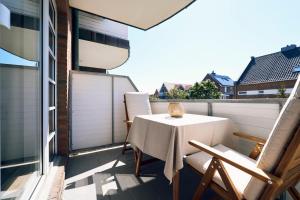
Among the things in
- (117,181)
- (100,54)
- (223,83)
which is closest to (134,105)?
(117,181)

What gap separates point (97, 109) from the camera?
3.85 m

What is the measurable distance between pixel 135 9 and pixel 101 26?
4073 millimetres

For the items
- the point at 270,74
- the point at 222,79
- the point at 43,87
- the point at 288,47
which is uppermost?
the point at 288,47

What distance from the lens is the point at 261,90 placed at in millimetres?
15953

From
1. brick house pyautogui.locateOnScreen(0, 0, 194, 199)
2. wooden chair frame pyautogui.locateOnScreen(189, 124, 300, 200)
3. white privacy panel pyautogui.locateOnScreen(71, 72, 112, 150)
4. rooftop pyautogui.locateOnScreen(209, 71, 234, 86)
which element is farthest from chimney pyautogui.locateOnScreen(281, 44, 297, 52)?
wooden chair frame pyautogui.locateOnScreen(189, 124, 300, 200)

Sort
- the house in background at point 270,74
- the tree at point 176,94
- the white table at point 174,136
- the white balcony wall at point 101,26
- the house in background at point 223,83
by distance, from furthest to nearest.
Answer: the house in background at point 223,83, the tree at point 176,94, the house in background at point 270,74, the white balcony wall at point 101,26, the white table at point 174,136

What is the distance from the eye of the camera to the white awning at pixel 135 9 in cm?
297

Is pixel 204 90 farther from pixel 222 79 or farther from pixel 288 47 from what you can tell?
pixel 222 79

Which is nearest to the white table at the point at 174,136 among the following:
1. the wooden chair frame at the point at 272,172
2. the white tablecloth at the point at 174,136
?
the white tablecloth at the point at 174,136

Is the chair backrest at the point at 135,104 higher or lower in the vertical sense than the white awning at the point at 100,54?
lower

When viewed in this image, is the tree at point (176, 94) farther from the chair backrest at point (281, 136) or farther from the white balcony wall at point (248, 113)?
the chair backrest at point (281, 136)

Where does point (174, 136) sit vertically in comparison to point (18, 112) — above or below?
below

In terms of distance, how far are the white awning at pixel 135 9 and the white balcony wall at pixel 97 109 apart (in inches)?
52.6

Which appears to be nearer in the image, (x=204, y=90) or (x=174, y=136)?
(x=174, y=136)
